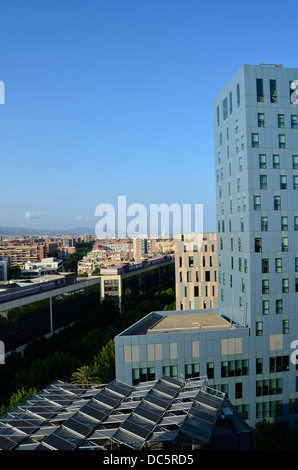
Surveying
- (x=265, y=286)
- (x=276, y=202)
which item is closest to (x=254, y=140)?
(x=276, y=202)

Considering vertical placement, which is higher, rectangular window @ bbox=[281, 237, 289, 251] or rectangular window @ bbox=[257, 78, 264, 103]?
rectangular window @ bbox=[257, 78, 264, 103]

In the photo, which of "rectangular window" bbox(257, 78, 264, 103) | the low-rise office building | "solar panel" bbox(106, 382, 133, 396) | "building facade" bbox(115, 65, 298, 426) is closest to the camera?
"solar panel" bbox(106, 382, 133, 396)

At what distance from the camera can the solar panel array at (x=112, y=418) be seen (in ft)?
35.9

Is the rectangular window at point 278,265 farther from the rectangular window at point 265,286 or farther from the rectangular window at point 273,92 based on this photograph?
the rectangular window at point 273,92

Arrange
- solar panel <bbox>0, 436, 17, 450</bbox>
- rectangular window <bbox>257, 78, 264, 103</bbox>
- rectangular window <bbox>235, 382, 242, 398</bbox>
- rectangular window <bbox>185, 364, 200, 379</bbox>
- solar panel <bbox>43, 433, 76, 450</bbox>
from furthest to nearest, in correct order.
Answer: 1. rectangular window <bbox>257, 78, 264, 103</bbox>
2. rectangular window <bbox>235, 382, 242, 398</bbox>
3. rectangular window <bbox>185, 364, 200, 379</bbox>
4. solar panel <bbox>0, 436, 17, 450</bbox>
5. solar panel <bbox>43, 433, 76, 450</bbox>

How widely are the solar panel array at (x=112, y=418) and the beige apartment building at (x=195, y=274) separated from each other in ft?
106

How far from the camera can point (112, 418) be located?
12.9 meters

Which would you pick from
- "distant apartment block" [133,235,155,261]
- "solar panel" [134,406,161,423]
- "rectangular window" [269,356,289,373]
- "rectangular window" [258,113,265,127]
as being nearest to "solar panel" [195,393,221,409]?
"solar panel" [134,406,161,423]

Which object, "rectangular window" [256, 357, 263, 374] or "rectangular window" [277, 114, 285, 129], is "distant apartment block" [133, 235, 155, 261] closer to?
"rectangular window" [256, 357, 263, 374]

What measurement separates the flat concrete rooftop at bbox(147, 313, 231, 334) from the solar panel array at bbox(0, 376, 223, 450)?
12.9 meters

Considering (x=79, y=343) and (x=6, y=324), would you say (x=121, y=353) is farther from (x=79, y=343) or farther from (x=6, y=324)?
(x=6, y=324)

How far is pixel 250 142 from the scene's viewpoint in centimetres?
2875

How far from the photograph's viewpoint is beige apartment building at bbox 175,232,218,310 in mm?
48875

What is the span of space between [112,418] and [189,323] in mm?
19457
